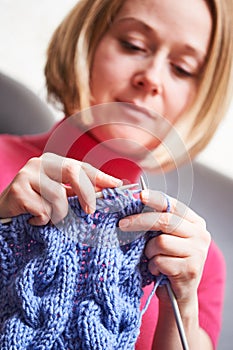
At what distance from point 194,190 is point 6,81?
0.34 meters

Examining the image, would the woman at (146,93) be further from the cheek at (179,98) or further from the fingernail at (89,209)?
the fingernail at (89,209)

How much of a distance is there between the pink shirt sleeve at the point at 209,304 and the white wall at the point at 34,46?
0.45 feet

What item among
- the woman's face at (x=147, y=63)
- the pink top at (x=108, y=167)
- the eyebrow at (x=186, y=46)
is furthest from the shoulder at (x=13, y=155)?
the eyebrow at (x=186, y=46)

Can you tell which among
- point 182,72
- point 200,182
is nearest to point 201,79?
point 182,72

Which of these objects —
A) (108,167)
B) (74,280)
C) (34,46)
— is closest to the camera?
(74,280)

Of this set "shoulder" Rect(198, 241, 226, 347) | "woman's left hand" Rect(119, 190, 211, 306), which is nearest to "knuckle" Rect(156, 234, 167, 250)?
"woman's left hand" Rect(119, 190, 211, 306)

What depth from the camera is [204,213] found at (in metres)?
0.72

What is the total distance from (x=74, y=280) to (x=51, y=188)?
9 centimetres

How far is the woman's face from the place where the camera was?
0.60 m

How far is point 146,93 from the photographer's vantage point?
24.2 inches

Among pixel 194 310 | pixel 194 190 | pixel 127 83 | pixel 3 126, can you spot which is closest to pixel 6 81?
pixel 3 126

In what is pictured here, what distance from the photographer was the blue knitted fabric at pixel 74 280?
428mm

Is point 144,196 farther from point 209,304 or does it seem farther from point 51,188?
point 209,304

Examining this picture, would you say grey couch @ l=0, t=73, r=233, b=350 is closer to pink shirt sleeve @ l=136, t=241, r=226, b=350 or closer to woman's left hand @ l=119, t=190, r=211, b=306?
pink shirt sleeve @ l=136, t=241, r=226, b=350
